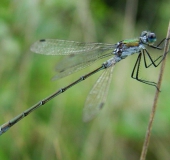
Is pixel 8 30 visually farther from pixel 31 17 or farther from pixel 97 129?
pixel 97 129

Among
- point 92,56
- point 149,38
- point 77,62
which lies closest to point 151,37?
point 149,38

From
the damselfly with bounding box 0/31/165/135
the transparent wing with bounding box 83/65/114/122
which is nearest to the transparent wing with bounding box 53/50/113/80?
the damselfly with bounding box 0/31/165/135

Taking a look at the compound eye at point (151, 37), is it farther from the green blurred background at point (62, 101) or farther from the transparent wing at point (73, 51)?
the green blurred background at point (62, 101)

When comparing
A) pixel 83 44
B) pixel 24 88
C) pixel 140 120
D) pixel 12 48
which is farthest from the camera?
pixel 140 120

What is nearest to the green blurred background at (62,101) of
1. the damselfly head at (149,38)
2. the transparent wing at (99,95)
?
the transparent wing at (99,95)

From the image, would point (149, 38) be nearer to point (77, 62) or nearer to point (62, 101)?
point (77, 62)

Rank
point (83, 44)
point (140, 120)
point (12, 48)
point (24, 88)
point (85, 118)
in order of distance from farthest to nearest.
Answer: point (140, 120)
point (24, 88)
point (12, 48)
point (83, 44)
point (85, 118)

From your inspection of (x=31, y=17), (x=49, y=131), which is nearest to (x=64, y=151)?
(x=49, y=131)
